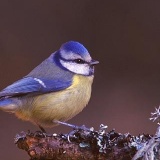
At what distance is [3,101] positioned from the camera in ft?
6.52

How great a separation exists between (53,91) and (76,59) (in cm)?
17

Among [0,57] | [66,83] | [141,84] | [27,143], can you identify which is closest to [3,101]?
[66,83]

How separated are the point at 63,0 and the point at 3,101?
3.34ft

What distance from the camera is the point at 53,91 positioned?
79.3 inches

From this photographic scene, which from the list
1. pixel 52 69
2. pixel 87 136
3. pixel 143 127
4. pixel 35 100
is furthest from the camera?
pixel 143 127

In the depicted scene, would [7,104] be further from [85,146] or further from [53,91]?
[85,146]

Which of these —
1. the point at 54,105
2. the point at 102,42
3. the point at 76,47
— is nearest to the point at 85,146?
the point at 54,105

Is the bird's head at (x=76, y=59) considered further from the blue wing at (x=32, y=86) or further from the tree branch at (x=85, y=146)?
the tree branch at (x=85, y=146)

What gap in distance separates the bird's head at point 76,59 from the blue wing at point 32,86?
0.08m

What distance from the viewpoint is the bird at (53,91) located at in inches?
78.1

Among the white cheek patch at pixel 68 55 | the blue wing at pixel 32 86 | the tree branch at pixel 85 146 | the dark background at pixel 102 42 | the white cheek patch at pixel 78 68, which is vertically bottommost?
the tree branch at pixel 85 146

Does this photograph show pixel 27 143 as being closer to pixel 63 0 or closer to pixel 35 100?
pixel 35 100

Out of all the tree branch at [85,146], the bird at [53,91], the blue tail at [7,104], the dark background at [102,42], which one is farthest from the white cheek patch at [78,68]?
the dark background at [102,42]

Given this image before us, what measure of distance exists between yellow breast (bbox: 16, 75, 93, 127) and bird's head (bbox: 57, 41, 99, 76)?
7 cm
